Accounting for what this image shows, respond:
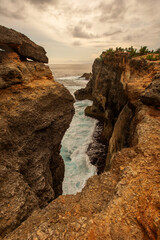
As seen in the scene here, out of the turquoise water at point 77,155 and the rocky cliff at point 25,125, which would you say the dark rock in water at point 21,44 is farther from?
the turquoise water at point 77,155

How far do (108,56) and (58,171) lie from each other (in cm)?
1693

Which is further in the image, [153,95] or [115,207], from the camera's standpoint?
[153,95]

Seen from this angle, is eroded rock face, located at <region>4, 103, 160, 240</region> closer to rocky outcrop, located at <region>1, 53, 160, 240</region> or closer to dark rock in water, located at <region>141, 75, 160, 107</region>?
rocky outcrop, located at <region>1, 53, 160, 240</region>

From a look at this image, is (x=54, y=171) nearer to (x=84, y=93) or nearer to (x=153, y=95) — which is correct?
(x=153, y=95)

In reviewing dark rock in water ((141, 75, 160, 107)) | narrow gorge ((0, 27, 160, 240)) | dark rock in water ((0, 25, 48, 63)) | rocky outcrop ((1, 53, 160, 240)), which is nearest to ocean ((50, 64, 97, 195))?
narrow gorge ((0, 27, 160, 240))

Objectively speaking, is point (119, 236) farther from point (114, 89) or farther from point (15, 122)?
point (114, 89)

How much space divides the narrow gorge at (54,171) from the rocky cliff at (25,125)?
1.0 inches

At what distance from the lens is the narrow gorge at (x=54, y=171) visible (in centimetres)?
284

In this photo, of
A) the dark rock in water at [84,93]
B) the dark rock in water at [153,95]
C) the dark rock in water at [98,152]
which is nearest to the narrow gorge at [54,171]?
the dark rock in water at [153,95]

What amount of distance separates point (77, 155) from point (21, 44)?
42.1ft

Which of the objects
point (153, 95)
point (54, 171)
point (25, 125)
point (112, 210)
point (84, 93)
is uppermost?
point (153, 95)

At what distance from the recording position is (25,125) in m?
5.79

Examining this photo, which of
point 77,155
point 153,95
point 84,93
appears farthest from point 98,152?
point 84,93

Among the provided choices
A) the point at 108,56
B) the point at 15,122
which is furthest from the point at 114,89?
the point at 15,122
